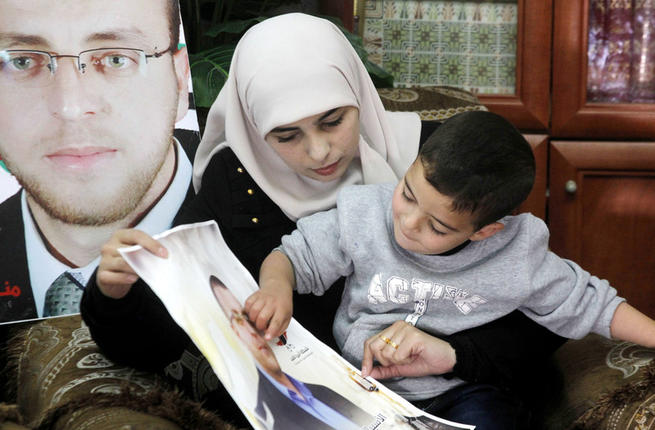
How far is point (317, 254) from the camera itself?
1087mm

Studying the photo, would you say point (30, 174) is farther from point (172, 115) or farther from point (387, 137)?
point (387, 137)

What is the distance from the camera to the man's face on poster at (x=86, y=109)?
110 cm

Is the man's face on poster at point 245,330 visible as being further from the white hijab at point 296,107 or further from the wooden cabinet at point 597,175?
the wooden cabinet at point 597,175

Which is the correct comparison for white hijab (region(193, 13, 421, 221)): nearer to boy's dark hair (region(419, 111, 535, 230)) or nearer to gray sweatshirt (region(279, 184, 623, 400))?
gray sweatshirt (region(279, 184, 623, 400))

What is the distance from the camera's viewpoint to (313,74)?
3.71 ft

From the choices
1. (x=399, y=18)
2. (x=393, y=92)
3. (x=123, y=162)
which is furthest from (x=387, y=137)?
(x=399, y=18)

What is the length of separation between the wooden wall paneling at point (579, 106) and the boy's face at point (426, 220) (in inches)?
53.9

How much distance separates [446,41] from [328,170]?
127cm

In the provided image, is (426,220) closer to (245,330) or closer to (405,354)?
(405,354)

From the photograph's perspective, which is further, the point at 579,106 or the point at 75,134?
the point at 579,106

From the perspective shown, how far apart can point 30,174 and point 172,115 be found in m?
0.27

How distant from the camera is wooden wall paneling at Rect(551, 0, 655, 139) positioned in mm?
2168

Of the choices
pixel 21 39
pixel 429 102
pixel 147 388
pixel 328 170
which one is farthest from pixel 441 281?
pixel 21 39

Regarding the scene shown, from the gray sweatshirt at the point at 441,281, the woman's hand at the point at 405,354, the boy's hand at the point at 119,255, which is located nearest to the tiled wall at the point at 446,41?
the gray sweatshirt at the point at 441,281
